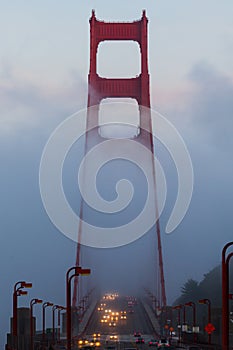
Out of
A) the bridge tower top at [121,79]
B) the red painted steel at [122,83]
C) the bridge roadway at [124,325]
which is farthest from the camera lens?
the bridge roadway at [124,325]

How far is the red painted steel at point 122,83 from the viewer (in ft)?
335

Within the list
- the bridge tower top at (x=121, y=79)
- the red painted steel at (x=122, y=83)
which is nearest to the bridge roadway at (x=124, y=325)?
the red painted steel at (x=122, y=83)

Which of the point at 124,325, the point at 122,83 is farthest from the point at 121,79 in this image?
the point at 124,325

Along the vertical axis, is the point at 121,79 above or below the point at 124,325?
above

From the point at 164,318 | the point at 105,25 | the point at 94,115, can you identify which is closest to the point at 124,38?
the point at 105,25

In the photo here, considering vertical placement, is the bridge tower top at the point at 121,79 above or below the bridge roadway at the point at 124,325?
above

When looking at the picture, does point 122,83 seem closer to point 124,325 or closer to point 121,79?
point 121,79

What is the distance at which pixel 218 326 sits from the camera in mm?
61719

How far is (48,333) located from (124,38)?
43.3 meters

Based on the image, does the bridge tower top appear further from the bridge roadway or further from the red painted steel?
the bridge roadway

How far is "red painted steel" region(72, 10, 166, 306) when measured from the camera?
102125mm

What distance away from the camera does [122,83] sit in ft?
344

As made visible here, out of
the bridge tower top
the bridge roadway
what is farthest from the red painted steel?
the bridge roadway

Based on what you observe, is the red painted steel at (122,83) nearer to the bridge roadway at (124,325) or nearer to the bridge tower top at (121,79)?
the bridge tower top at (121,79)
